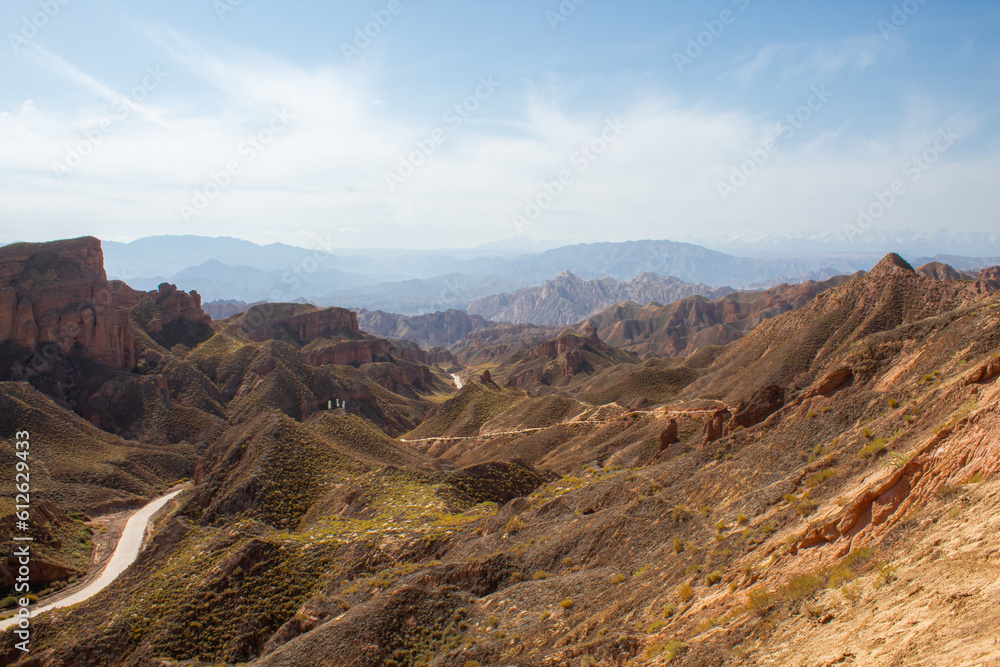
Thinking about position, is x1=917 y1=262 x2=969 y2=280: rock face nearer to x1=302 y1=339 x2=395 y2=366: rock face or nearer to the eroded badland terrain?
the eroded badland terrain

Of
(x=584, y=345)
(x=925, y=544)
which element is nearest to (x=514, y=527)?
(x=925, y=544)

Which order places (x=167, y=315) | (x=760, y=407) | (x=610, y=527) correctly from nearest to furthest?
(x=610, y=527)
(x=760, y=407)
(x=167, y=315)

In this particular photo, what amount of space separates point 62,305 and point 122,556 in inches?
2281

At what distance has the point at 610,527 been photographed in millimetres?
23812

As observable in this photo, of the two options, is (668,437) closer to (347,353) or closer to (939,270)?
(347,353)

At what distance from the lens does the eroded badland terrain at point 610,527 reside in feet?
38.0

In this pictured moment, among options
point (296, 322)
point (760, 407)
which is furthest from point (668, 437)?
point (296, 322)

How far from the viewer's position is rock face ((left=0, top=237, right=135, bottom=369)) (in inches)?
3351

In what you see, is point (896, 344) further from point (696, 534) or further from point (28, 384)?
point (28, 384)

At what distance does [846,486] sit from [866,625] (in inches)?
276

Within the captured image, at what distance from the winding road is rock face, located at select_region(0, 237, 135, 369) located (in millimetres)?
37879

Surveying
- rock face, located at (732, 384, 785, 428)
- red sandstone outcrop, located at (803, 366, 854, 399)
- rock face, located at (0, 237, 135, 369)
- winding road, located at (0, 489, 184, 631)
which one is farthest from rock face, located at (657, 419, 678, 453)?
rock face, located at (0, 237, 135, 369)

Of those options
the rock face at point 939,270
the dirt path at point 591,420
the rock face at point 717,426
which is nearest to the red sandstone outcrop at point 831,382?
the rock face at point 717,426

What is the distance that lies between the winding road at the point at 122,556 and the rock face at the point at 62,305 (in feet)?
124
